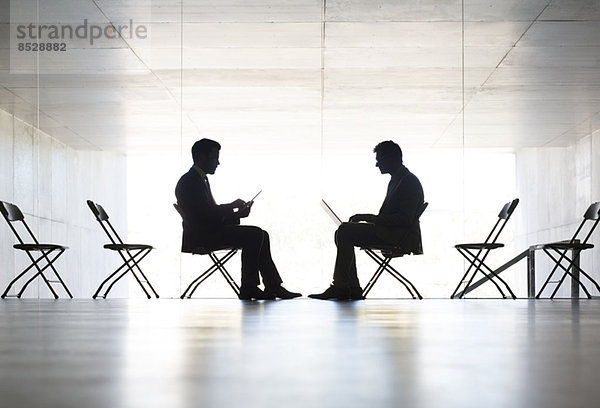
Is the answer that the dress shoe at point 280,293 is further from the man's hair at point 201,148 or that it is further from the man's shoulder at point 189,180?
the man's hair at point 201,148

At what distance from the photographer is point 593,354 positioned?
1541 millimetres

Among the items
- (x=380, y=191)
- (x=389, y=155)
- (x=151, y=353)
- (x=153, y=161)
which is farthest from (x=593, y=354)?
(x=153, y=161)

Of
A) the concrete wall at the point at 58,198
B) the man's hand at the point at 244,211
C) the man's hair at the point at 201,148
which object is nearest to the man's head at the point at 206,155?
the man's hair at the point at 201,148

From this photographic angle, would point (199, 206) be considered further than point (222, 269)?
No

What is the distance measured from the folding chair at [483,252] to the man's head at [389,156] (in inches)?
34.1

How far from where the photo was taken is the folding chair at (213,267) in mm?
5707

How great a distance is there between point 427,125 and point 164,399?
675cm

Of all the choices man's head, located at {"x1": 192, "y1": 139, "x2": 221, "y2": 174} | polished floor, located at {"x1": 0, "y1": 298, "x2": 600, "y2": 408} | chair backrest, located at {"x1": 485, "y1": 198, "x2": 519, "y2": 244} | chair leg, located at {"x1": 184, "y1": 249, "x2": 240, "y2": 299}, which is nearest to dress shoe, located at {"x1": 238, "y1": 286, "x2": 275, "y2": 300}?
chair leg, located at {"x1": 184, "y1": 249, "x2": 240, "y2": 299}

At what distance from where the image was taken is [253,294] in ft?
18.6

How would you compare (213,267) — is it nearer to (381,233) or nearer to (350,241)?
(350,241)

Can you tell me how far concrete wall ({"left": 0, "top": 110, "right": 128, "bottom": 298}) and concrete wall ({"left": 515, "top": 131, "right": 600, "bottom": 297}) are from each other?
3.61 m

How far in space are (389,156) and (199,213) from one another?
153 centimetres

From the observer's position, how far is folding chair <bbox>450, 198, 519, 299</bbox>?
6586 mm

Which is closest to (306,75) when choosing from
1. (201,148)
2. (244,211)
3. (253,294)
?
(201,148)
